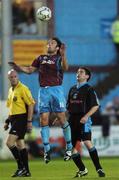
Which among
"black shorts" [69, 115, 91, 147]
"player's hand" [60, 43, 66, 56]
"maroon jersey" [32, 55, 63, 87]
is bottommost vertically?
"black shorts" [69, 115, 91, 147]

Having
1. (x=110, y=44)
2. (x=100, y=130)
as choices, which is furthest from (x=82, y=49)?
(x=100, y=130)

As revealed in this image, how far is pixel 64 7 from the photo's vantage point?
3866cm

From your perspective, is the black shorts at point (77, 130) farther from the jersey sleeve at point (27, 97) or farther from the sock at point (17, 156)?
the sock at point (17, 156)

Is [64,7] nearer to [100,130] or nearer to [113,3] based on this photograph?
[113,3]

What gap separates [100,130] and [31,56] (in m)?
8.44

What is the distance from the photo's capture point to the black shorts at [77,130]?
17.8 meters

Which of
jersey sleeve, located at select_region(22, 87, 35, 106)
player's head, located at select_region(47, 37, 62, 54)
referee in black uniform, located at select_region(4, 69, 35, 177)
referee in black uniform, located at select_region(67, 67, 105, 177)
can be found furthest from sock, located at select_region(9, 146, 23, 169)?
player's head, located at select_region(47, 37, 62, 54)

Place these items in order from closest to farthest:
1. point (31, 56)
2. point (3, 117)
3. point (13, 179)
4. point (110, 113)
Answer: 1. point (13, 179)
2. point (3, 117)
3. point (110, 113)
4. point (31, 56)

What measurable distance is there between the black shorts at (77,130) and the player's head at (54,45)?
1338mm

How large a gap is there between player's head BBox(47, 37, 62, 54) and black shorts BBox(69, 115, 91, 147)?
1338 millimetres

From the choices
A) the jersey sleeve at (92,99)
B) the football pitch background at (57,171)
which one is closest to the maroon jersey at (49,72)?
the jersey sleeve at (92,99)

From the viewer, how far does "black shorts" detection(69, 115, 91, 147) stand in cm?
1782

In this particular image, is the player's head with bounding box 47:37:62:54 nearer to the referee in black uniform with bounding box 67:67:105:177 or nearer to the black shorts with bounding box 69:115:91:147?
the referee in black uniform with bounding box 67:67:105:177

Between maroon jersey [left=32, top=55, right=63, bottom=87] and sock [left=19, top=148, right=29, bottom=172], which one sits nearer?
maroon jersey [left=32, top=55, right=63, bottom=87]
